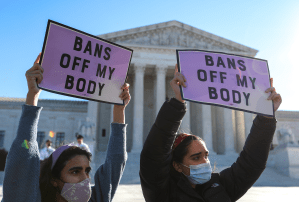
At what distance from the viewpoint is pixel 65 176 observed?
118 inches

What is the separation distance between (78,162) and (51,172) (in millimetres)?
302

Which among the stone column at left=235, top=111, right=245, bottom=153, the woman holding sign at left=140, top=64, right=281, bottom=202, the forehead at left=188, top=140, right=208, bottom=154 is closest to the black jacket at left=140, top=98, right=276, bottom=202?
the woman holding sign at left=140, top=64, right=281, bottom=202

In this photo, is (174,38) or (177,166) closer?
(177,166)

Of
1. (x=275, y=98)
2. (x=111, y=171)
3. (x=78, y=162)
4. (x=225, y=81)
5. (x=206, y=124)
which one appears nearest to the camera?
(x=78, y=162)

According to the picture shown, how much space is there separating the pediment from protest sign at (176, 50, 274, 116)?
34075 mm

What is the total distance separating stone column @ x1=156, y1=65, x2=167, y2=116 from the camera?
1416 inches

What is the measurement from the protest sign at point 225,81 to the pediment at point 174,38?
112 feet

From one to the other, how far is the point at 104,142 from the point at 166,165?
3896 centimetres

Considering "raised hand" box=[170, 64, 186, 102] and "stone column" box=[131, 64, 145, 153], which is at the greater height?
"stone column" box=[131, 64, 145, 153]

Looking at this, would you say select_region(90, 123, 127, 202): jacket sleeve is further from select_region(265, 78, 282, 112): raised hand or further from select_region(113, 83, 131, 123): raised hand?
select_region(265, 78, 282, 112): raised hand

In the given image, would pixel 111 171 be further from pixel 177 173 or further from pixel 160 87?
pixel 160 87

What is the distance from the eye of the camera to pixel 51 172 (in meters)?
3.02

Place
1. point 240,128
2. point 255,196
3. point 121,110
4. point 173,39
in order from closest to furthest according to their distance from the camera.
A: point 121,110, point 255,196, point 173,39, point 240,128

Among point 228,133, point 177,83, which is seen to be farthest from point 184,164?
point 228,133
